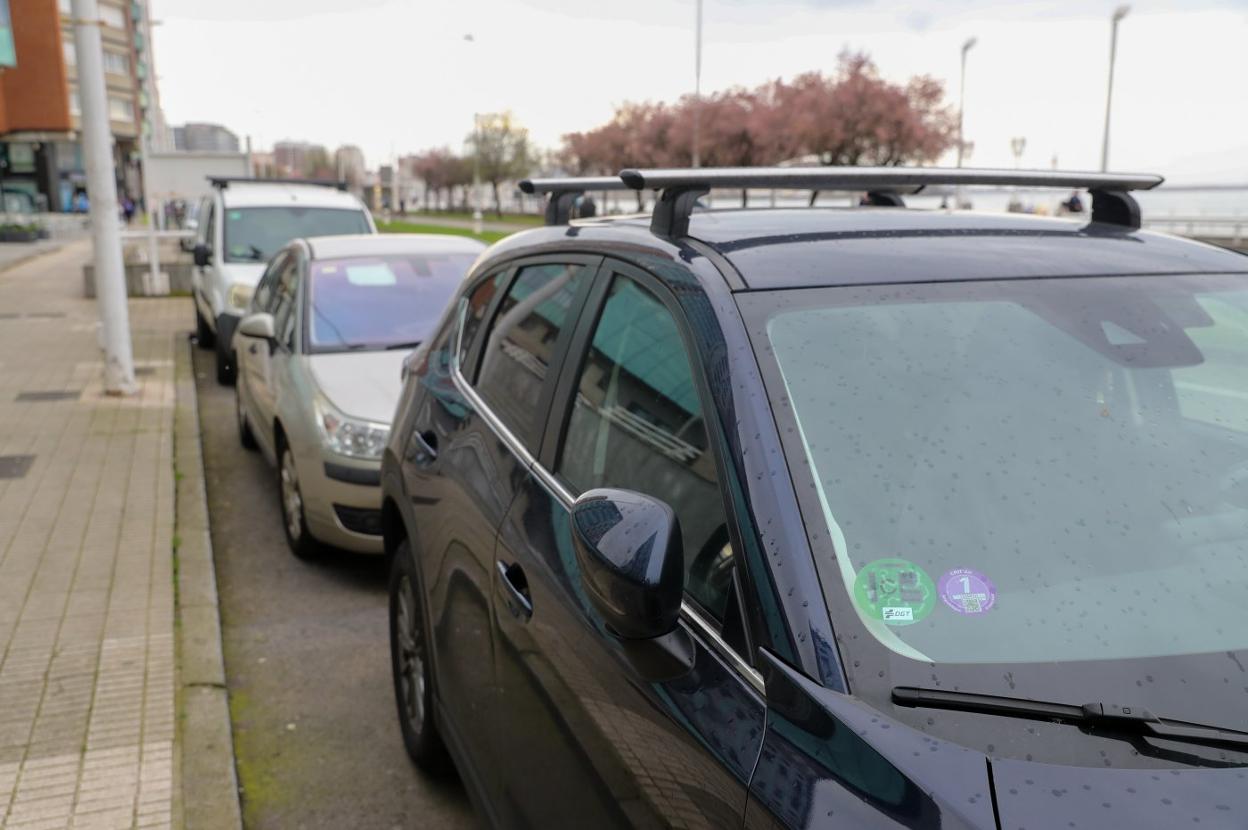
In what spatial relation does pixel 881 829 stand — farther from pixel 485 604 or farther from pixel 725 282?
pixel 485 604

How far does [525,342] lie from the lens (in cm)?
302

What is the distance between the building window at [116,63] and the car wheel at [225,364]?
7794 cm

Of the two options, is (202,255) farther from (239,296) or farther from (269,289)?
(269,289)

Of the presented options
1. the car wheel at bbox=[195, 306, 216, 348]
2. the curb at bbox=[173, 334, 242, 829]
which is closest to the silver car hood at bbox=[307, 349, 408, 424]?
the curb at bbox=[173, 334, 242, 829]

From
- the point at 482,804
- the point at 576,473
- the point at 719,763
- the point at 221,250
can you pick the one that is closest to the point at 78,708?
the point at 482,804

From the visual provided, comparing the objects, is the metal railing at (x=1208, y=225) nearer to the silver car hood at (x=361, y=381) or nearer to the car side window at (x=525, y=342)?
the silver car hood at (x=361, y=381)

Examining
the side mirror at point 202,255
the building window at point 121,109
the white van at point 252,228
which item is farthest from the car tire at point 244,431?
the building window at point 121,109

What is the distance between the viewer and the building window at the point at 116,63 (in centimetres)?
8000

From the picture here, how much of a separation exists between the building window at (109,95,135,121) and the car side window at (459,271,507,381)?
7983 cm

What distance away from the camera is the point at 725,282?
2150 millimetres

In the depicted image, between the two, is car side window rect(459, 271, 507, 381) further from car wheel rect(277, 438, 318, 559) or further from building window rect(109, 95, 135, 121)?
building window rect(109, 95, 135, 121)

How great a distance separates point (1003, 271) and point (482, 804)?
1.72m

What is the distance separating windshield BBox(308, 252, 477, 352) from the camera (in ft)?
21.7

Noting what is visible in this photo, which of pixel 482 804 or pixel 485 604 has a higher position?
pixel 485 604
